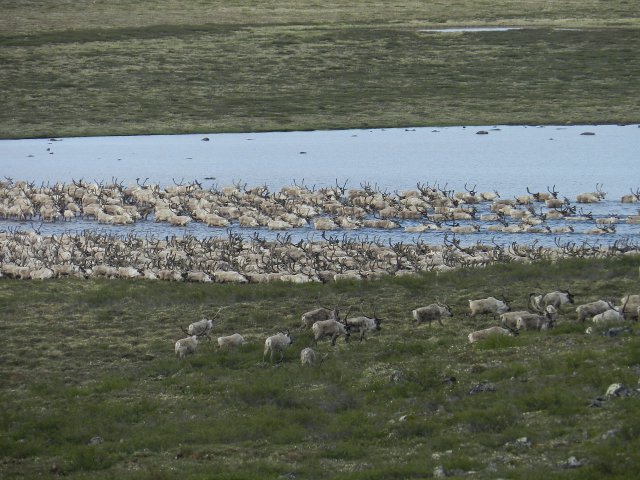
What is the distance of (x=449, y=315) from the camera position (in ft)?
63.5

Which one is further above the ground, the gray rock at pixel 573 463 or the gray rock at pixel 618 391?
the gray rock at pixel 573 463

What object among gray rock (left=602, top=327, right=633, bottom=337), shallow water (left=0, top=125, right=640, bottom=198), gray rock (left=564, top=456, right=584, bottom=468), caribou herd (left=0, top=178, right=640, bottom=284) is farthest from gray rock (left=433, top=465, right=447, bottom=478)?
shallow water (left=0, top=125, right=640, bottom=198)

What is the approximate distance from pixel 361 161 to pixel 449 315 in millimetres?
25075

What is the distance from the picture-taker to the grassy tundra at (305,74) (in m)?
55.1

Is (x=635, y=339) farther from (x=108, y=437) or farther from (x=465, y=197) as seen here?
(x=465, y=197)

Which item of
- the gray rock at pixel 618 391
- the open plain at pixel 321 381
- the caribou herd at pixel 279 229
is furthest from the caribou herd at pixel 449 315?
the caribou herd at pixel 279 229

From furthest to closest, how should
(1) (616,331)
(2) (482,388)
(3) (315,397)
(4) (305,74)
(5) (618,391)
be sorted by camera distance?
(4) (305,74)
(1) (616,331)
(3) (315,397)
(2) (482,388)
(5) (618,391)

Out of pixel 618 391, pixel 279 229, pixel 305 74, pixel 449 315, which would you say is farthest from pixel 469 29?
pixel 618 391

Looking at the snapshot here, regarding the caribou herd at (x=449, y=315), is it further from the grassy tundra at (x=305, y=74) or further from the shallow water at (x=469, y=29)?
the shallow water at (x=469, y=29)

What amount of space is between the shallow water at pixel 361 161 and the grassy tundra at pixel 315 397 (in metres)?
9.61

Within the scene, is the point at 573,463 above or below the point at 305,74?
above

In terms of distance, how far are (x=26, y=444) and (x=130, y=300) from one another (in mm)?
7682

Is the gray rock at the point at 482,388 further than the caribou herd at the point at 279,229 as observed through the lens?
No

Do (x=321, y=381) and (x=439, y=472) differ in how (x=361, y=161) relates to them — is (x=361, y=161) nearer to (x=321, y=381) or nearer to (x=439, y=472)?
(x=321, y=381)
